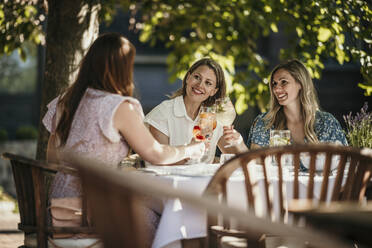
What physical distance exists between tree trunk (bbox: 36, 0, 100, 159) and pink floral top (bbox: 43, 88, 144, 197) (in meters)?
1.94

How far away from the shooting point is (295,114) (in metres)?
3.89

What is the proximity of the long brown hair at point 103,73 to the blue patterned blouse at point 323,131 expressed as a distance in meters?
1.65

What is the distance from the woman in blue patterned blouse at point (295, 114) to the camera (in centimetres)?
375

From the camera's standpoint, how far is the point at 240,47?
19.5ft

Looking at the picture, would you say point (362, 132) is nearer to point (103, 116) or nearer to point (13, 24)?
point (103, 116)

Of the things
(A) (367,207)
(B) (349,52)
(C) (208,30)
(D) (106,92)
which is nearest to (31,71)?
(C) (208,30)

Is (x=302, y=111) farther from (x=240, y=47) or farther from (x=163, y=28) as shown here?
(x=163, y=28)

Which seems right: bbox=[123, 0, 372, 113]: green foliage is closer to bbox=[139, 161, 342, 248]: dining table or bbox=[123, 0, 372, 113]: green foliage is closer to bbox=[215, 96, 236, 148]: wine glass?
bbox=[215, 96, 236, 148]: wine glass

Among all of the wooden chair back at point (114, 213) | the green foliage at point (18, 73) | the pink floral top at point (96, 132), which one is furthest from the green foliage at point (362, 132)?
the green foliage at point (18, 73)

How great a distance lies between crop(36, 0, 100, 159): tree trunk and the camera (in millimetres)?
4363

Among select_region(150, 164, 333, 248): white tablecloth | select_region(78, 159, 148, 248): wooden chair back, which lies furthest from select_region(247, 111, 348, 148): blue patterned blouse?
select_region(78, 159, 148, 248): wooden chair back

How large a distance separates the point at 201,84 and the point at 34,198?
1790 millimetres

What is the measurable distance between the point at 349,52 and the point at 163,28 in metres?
2.57

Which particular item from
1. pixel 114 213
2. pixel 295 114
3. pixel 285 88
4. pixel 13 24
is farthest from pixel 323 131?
pixel 13 24
